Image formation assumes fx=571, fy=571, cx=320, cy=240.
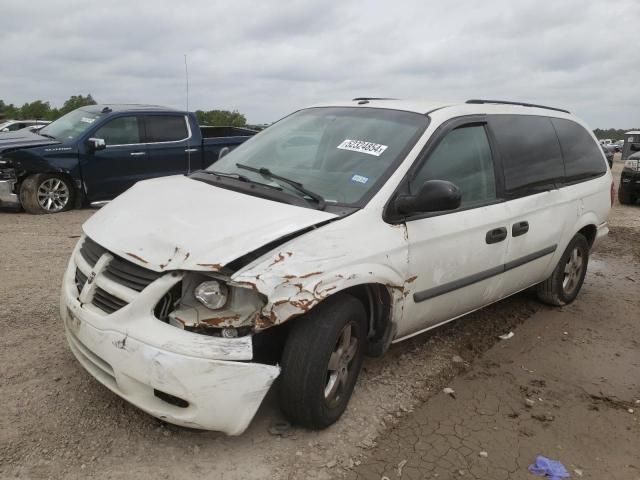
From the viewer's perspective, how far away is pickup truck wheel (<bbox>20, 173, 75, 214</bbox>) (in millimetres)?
8328

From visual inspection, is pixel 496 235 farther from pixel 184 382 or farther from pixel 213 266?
pixel 184 382

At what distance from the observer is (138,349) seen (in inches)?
98.4

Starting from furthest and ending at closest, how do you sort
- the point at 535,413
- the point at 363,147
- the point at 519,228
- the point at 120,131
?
1. the point at 120,131
2. the point at 519,228
3. the point at 363,147
4. the point at 535,413

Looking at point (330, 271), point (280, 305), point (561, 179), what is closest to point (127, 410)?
point (280, 305)

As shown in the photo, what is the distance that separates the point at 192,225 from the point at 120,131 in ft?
22.7

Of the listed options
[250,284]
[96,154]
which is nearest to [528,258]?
[250,284]

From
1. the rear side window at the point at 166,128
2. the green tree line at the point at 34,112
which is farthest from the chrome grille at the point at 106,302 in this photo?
the green tree line at the point at 34,112

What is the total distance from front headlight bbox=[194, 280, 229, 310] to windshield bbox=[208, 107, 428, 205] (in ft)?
2.72

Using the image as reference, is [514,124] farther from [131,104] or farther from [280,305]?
[131,104]

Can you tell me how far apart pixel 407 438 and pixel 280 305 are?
3.54 ft

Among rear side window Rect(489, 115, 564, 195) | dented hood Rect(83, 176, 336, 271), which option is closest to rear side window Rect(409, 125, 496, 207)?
rear side window Rect(489, 115, 564, 195)

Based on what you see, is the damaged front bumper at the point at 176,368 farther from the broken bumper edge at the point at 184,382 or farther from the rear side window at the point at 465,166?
the rear side window at the point at 465,166

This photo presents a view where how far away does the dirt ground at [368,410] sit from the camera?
266 cm

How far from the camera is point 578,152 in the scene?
16.1 ft
